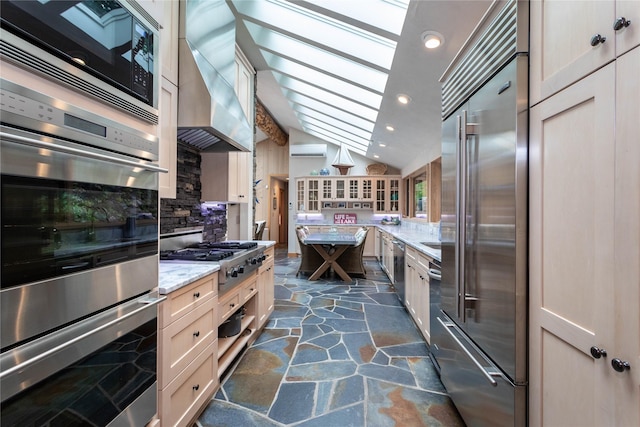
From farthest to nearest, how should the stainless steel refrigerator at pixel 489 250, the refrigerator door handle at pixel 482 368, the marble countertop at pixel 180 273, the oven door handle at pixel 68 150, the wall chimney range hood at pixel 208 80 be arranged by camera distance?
the wall chimney range hood at pixel 208 80 < the marble countertop at pixel 180 273 < the refrigerator door handle at pixel 482 368 < the stainless steel refrigerator at pixel 489 250 < the oven door handle at pixel 68 150

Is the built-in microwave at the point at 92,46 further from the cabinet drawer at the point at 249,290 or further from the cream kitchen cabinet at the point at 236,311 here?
the cabinet drawer at the point at 249,290

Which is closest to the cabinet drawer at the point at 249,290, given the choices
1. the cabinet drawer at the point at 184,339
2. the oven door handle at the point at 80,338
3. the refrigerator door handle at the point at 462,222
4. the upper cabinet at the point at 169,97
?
the cabinet drawer at the point at 184,339

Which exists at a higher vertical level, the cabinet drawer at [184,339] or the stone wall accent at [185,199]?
the stone wall accent at [185,199]

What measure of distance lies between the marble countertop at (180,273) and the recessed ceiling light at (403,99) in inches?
111

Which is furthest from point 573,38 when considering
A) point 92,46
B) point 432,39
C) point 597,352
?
point 92,46

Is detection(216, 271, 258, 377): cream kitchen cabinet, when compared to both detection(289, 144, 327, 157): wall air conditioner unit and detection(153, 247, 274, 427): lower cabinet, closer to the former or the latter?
detection(153, 247, 274, 427): lower cabinet

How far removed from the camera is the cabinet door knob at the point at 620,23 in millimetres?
775

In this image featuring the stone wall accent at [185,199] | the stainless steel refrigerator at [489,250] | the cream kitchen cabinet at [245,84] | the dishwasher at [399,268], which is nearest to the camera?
the stainless steel refrigerator at [489,250]

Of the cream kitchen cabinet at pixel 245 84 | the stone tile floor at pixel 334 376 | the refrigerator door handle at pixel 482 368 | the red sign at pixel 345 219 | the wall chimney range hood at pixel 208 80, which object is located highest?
the cream kitchen cabinet at pixel 245 84

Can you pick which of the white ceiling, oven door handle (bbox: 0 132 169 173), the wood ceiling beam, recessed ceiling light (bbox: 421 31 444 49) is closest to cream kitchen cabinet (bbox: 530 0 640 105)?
the white ceiling

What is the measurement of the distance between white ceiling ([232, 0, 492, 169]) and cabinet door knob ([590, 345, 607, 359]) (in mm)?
1985

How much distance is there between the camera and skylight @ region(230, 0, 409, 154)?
2518 millimetres

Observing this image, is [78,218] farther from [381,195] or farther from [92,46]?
[381,195]

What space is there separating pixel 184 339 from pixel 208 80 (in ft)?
5.71
